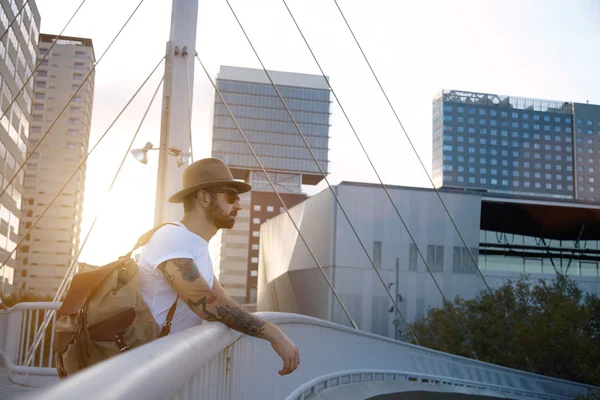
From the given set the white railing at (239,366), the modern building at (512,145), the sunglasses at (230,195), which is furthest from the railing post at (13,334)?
the modern building at (512,145)

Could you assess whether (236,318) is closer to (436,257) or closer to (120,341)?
(120,341)

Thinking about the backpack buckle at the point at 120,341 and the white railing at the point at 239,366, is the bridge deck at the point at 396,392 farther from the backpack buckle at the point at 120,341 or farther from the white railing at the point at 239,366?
the backpack buckle at the point at 120,341

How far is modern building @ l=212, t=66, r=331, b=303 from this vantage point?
546 feet

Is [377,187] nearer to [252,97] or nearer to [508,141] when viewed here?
[252,97]

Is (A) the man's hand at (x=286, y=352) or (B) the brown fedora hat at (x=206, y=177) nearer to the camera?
(A) the man's hand at (x=286, y=352)

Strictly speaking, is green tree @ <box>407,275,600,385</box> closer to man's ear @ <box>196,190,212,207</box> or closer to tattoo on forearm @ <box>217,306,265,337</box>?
man's ear @ <box>196,190,212,207</box>

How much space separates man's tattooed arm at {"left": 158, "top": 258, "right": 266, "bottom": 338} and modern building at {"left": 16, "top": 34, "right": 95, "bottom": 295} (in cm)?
14017

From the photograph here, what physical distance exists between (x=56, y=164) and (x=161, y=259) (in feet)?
504

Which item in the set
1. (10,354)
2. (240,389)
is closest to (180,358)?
(240,389)

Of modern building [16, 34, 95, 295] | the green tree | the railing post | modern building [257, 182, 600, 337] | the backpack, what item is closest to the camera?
the backpack

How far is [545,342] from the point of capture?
39781mm

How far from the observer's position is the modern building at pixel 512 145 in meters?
193

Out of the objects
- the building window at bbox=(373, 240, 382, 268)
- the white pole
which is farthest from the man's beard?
the building window at bbox=(373, 240, 382, 268)

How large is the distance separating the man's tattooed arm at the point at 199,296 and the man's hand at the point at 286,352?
10cm
